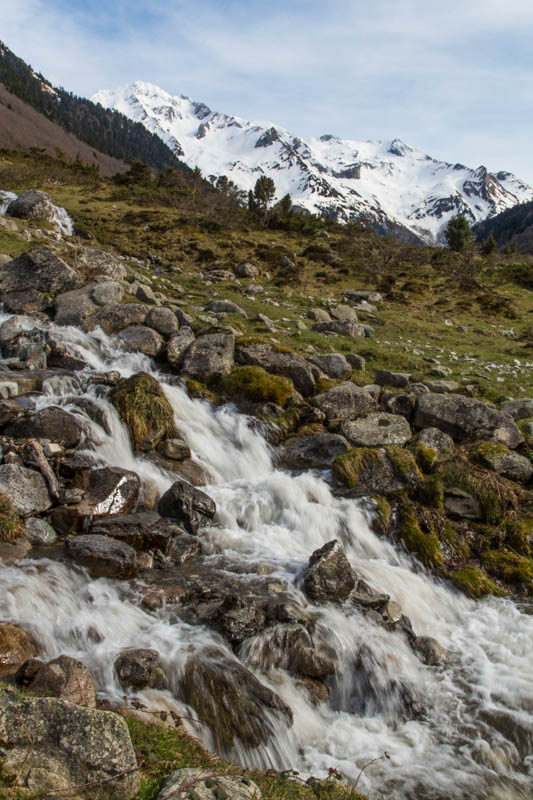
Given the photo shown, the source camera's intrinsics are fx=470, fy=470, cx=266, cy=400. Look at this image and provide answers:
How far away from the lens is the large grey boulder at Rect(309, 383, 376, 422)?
15.4 m

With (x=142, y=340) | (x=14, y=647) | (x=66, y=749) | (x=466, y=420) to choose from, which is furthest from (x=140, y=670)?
(x=142, y=340)

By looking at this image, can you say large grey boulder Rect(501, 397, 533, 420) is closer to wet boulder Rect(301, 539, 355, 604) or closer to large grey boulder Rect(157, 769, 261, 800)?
wet boulder Rect(301, 539, 355, 604)

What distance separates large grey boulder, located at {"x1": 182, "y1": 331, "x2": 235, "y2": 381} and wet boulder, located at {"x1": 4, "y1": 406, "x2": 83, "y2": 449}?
558 centimetres

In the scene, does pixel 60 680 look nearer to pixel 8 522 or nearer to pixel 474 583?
pixel 8 522

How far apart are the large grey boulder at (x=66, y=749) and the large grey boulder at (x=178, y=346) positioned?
13452 mm

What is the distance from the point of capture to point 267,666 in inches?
279

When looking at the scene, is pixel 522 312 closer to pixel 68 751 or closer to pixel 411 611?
pixel 411 611

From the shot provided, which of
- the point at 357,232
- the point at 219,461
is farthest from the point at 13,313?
the point at 357,232

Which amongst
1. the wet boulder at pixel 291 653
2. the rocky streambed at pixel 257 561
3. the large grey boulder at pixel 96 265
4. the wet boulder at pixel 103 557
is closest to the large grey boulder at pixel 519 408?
the rocky streambed at pixel 257 561

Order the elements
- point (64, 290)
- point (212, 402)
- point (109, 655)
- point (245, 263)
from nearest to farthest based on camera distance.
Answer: point (109, 655) < point (212, 402) < point (64, 290) < point (245, 263)

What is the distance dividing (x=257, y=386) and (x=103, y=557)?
867 cm

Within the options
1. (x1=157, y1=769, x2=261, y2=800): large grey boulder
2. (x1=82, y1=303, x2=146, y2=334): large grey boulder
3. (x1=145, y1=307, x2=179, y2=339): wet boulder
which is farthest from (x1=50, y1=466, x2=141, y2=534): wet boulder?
(x1=145, y1=307, x2=179, y2=339): wet boulder

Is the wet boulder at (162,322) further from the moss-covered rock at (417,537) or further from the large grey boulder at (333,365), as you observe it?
the moss-covered rock at (417,537)

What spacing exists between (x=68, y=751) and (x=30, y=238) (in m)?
29.1
